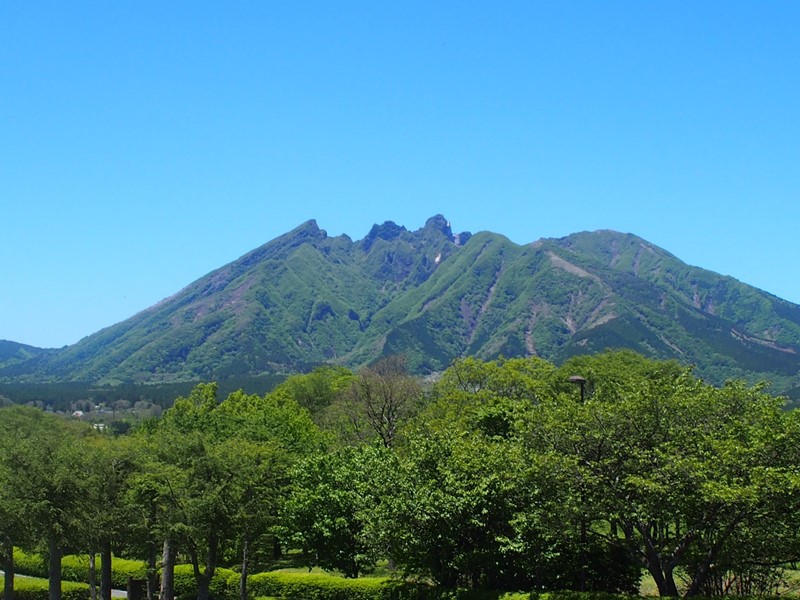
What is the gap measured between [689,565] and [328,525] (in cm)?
1372

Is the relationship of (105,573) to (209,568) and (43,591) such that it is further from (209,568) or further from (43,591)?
(43,591)

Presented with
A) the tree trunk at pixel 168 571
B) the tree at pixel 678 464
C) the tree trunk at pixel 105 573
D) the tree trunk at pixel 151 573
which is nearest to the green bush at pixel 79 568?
the tree trunk at pixel 151 573

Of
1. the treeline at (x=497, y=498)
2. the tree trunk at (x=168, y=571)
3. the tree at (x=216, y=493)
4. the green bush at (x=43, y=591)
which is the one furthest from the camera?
the green bush at (x=43, y=591)

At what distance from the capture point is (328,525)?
30078 mm

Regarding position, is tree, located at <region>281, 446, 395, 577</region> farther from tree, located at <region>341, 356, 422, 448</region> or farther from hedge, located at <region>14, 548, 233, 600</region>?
tree, located at <region>341, 356, 422, 448</region>

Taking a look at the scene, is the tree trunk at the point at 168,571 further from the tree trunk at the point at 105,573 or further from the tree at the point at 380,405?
the tree at the point at 380,405

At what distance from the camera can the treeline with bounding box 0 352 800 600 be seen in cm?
2094

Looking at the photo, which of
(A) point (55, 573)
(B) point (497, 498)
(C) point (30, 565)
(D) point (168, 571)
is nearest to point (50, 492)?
(A) point (55, 573)

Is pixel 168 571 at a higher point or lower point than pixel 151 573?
higher

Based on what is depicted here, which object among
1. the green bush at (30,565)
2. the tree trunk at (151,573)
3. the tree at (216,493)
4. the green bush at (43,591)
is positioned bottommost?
the green bush at (30,565)

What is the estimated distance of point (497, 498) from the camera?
24.8 m

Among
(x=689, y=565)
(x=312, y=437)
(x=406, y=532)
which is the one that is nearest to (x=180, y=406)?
(x=312, y=437)

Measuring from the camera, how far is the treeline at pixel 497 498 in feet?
68.7

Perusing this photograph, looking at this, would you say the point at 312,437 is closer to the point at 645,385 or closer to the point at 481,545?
the point at 481,545
